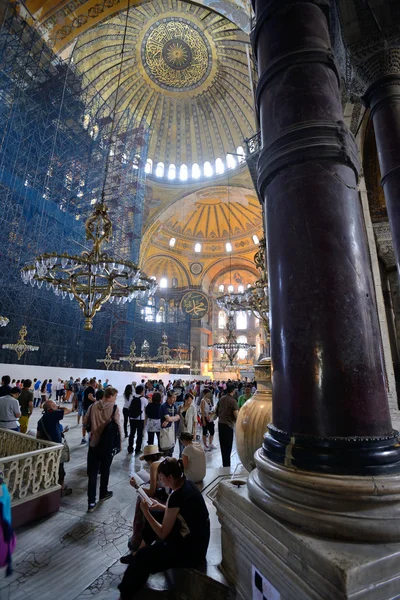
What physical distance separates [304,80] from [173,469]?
→ 243 cm

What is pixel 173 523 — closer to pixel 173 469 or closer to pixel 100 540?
pixel 173 469

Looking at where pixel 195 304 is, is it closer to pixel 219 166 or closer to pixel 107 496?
pixel 219 166

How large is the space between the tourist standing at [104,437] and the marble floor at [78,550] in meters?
0.35

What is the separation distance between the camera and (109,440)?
3.63m

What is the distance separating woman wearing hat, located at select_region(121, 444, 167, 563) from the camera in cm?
247

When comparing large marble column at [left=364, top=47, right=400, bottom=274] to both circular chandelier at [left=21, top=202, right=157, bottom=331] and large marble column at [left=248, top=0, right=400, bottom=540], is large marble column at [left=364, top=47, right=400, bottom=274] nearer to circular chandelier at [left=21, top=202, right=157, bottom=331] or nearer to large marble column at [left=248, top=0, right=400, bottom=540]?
large marble column at [left=248, top=0, right=400, bottom=540]

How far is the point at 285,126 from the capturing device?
5.46 feet

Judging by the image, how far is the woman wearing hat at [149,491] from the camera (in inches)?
97.1

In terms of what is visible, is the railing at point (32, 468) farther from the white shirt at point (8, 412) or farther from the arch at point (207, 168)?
the arch at point (207, 168)

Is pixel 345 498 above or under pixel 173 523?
above

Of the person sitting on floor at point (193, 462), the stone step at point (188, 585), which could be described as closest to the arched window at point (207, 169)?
the person sitting on floor at point (193, 462)

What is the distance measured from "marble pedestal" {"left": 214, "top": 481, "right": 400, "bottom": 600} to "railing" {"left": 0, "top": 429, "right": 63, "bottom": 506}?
2.57 m

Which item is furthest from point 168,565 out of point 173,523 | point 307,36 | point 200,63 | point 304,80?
point 200,63

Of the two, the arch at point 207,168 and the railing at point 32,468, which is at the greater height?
the arch at point 207,168
